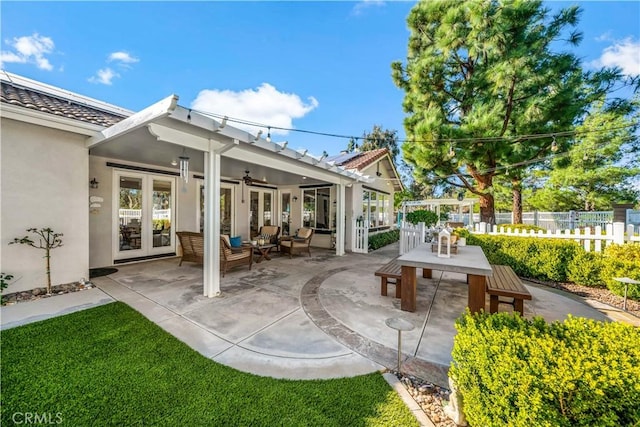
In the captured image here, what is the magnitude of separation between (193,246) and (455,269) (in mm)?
5878

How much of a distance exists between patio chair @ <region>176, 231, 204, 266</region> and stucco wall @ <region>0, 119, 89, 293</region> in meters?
1.89

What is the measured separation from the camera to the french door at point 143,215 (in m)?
6.75

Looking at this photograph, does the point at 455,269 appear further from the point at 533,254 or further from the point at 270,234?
the point at 270,234

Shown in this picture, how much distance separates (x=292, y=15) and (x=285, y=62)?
1.94 metres

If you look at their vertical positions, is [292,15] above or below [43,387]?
above

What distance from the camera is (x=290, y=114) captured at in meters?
16.0

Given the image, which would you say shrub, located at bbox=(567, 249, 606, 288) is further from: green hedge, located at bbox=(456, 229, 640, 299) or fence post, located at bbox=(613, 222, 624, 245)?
fence post, located at bbox=(613, 222, 624, 245)

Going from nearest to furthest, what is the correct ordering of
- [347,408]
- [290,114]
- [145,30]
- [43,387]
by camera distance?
[347,408]
[43,387]
[145,30]
[290,114]

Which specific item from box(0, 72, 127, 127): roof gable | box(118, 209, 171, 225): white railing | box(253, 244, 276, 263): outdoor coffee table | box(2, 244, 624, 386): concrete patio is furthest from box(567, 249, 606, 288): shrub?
box(118, 209, 171, 225): white railing

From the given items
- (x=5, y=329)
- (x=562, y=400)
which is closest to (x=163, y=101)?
(x=5, y=329)

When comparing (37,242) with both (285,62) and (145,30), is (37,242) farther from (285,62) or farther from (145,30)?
(285,62)

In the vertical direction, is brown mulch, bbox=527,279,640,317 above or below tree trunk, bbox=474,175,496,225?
below

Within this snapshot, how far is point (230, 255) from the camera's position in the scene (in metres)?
5.95

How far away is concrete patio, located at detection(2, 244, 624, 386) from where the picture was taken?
104 inches
